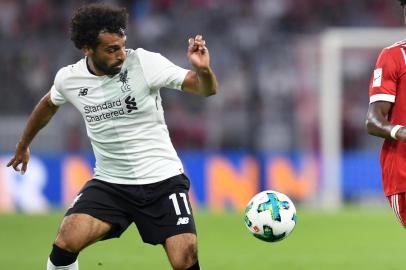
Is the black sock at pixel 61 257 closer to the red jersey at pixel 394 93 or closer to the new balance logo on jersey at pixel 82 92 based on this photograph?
the new balance logo on jersey at pixel 82 92

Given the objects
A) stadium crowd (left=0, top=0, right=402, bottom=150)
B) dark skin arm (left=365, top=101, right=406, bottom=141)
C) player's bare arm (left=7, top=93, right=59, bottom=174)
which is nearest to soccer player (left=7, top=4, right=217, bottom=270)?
player's bare arm (left=7, top=93, right=59, bottom=174)

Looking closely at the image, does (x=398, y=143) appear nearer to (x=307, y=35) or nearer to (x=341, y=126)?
(x=341, y=126)

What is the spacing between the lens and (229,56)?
19.1 meters

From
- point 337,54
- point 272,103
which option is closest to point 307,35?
point 337,54

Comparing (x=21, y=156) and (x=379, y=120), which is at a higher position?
(x=379, y=120)

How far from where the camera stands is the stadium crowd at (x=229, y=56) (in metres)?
17.8

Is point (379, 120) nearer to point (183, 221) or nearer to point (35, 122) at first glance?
point (183, 221)

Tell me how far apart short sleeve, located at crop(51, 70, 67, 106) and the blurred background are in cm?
1026

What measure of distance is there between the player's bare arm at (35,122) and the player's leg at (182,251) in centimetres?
138

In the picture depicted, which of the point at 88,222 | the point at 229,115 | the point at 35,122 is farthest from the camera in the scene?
the point at 229,115

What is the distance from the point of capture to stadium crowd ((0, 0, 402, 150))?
1778cm

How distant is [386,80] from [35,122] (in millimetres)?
2617

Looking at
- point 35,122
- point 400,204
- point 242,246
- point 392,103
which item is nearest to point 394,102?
point 392,103

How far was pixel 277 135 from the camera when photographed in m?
17.9
